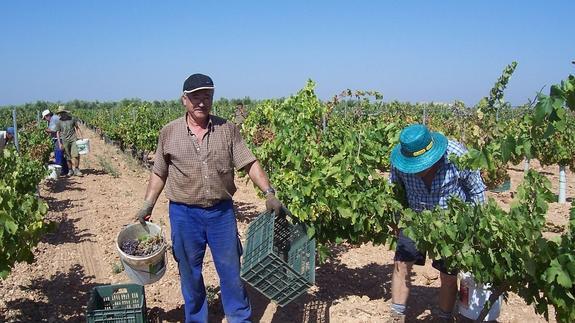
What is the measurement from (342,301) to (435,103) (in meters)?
21.7

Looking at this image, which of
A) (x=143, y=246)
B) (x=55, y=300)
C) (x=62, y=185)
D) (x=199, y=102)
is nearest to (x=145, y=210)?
(x=143, y=246)

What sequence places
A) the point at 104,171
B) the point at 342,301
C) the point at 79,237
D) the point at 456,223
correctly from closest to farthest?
the point at 456,223 → the point at 342,301 → the point at 79,237 → the point at 104,171

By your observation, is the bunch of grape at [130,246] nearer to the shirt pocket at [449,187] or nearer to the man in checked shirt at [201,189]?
the man in checked shirt at [201,189]

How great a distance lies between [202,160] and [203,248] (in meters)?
0.64

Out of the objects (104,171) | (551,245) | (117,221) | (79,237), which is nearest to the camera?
(551,245)

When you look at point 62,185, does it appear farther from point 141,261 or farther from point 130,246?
point 141,261

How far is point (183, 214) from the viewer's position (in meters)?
3.31

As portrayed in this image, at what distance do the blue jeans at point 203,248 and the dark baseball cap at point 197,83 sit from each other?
2.51 feet

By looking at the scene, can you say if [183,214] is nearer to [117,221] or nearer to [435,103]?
[117,221]

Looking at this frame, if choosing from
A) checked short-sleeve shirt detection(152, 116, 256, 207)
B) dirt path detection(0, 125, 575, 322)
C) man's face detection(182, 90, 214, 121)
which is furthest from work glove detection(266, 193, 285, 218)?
dirt path detection(0, 125, 575, 322)

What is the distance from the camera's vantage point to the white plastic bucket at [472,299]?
11.1 ft

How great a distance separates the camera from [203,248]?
3430 mm

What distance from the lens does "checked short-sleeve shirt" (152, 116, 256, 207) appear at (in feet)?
10.5

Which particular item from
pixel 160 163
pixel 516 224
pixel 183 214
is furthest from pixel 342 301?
pixel 516 224
